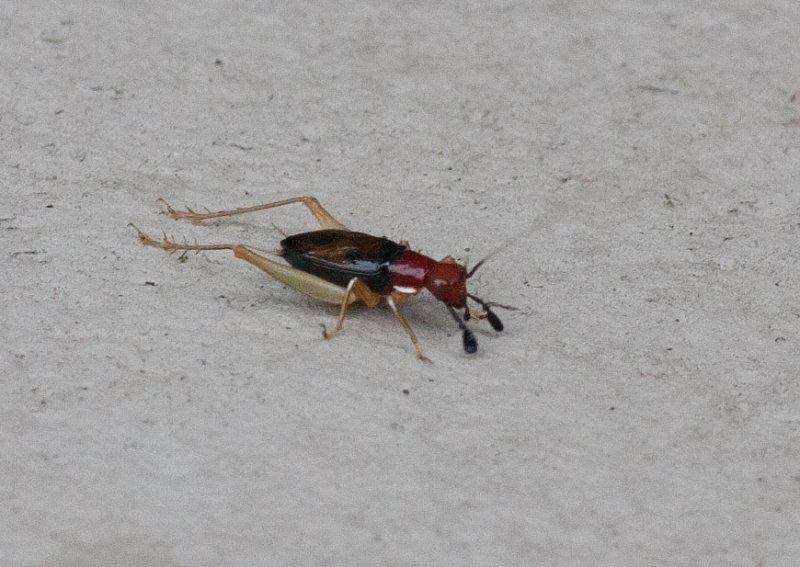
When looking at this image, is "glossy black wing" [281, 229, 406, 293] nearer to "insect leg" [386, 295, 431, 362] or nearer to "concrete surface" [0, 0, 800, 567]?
"insect leg" [386, 295, 431, 362]

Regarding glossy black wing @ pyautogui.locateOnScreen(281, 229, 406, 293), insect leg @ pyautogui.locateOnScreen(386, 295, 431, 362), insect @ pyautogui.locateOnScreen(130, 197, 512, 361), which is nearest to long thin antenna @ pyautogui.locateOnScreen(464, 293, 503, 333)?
insect @ pyautogui.locateOnScreen(130, 197, 512, 361)

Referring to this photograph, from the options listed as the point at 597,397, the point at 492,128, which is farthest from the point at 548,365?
the point at 492,128

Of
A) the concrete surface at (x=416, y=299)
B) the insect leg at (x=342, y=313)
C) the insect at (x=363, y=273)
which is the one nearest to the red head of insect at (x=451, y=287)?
the insect at (x=363, y=273)

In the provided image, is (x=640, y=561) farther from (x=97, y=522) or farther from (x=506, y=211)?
(x=506, y=211)

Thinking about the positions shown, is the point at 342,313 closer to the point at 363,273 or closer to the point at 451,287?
the point at 363,273

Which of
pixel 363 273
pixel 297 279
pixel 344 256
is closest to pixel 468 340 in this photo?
pixel 363 273
